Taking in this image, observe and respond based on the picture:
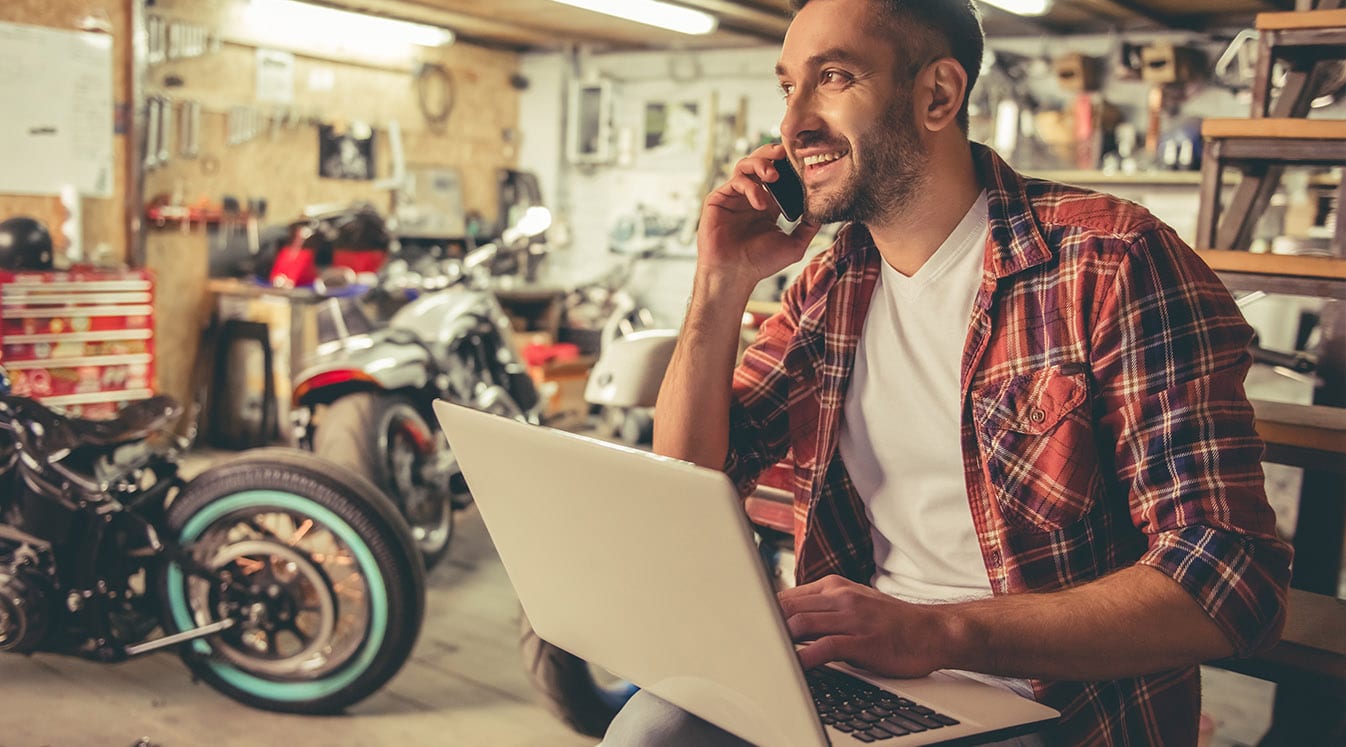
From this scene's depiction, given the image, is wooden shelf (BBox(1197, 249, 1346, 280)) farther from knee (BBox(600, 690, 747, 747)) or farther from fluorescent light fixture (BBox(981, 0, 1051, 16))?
fluorescent light fixture (BBox(981, 0, 1051, 16))

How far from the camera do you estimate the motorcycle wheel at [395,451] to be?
3.41 metres

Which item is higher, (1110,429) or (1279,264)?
(1279,264)

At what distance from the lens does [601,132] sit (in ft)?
26.3

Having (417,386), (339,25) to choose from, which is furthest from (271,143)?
(417,386)

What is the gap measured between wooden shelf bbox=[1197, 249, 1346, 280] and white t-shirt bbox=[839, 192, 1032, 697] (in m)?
0.93

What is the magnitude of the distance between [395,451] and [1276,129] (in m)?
2.55

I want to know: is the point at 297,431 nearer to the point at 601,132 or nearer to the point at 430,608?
the point at 430,608

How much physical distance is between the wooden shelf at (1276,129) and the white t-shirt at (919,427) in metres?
1.10

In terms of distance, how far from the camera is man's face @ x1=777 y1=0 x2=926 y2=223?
1.37 metres

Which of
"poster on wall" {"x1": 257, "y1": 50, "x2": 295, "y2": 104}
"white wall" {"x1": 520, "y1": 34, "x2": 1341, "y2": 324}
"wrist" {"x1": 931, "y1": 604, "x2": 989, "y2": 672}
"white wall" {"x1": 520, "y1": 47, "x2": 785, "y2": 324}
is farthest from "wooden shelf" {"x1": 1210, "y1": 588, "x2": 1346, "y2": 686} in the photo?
"white wall" {"x1": 520, "y1": 47, "x2": 785, "y2": 324}

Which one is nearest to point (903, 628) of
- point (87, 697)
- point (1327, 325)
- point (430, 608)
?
point (1327, 325)

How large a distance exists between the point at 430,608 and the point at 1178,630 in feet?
8.81

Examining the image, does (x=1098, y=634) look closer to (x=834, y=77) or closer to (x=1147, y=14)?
(x=834, y=77)

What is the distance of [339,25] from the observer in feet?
21.5
